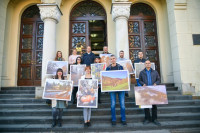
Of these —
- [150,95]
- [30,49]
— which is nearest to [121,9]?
[150,95]

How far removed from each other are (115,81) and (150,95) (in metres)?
1.10

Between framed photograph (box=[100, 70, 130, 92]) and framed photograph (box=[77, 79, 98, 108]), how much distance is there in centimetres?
27

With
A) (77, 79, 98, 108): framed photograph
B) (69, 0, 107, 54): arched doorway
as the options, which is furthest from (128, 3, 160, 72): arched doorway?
(77, 79, 98, 108): framed photograph

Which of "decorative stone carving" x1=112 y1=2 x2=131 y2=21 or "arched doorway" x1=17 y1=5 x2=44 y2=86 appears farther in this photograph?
"arched doorway" x1=17 y1=5 x2=44 y2=86

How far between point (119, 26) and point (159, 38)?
279cm

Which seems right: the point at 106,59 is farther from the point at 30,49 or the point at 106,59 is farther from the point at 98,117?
the point at 30,49

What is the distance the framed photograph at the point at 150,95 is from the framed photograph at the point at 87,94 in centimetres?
125

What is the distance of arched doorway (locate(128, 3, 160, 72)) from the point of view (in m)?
8.04

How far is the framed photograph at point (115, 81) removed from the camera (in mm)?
4125

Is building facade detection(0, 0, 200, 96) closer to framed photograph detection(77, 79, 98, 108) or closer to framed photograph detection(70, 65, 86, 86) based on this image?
framed photograph detection(70, 65, 86, 86)

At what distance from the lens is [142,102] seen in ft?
13.5

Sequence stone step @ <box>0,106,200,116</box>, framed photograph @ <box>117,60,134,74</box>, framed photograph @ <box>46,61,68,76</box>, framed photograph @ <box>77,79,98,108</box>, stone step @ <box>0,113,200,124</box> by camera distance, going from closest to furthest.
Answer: framed photograph @ <box>77,79,98,108</box> → stone step @ <box>0,113,200,124</box> → stone step @ <box>0,106,200,116</box> → framed photograph @ <box>117,60,134,74</box> → framed photograph @ <box>46,61,68,76</box>

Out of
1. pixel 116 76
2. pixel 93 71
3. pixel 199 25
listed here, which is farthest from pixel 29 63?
pixel 199 25

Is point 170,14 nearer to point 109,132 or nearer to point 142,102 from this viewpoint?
point 142,102
